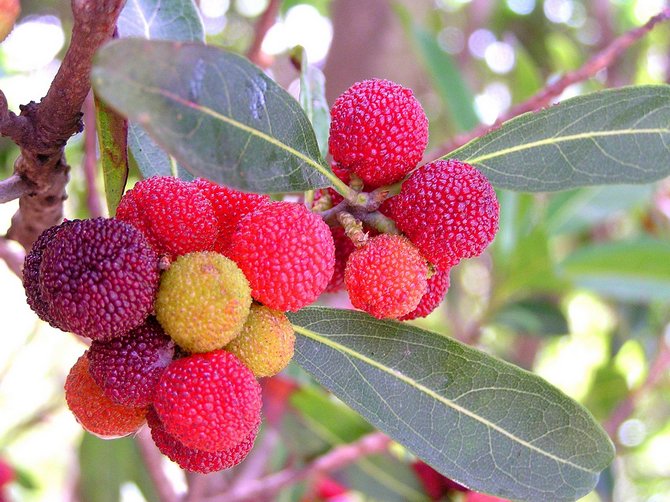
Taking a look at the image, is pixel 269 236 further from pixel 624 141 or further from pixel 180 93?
pixel 624 141

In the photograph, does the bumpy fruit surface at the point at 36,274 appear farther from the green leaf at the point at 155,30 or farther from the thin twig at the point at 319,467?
the thin twig at the point at 319,467

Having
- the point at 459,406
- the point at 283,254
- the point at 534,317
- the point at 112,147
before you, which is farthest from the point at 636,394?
the point at 112,147

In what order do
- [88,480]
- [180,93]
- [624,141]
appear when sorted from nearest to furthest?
[180,93] < [624,141] < [88,480]

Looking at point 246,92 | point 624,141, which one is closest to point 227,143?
point 246,92

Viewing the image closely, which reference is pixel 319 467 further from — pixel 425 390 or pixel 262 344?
pixel 262 344

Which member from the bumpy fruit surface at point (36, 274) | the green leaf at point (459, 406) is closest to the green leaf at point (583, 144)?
the green leaf at point (459, 406)
